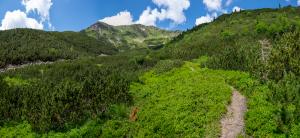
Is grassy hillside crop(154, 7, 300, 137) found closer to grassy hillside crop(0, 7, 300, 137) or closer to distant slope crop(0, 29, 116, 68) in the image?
grassy hillside crop(0, 7, 300, 137)

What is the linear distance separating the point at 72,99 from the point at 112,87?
17.8 ft

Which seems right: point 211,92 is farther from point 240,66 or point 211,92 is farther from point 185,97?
point 240,66

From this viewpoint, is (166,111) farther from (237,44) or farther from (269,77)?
(237,44)

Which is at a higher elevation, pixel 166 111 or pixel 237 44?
pixel 237 44

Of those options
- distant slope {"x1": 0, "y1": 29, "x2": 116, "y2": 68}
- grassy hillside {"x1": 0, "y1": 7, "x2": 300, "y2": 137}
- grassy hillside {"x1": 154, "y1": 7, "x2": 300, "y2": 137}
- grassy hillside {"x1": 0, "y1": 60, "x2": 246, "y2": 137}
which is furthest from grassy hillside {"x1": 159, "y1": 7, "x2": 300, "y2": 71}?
distant slope {"x1": 0, "y1": 29, "x2": 116, "y2": 68}

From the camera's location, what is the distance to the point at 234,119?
37156 millimetres

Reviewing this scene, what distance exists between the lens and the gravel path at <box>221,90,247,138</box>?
3480cm

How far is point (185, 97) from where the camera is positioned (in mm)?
44094

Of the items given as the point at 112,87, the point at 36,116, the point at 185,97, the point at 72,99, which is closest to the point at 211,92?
the point at 185,97

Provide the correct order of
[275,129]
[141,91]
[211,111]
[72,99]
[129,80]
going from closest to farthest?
[275,129]
[211,111]
[72,99]
[141,91]
[129,80]

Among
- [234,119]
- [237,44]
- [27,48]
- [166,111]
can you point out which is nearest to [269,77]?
[234,119]

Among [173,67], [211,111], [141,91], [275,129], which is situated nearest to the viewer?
[275,129]

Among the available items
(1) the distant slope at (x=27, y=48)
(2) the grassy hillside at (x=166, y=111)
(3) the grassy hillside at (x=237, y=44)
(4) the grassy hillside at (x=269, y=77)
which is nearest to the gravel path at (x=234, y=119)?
(2) the grassy hillside at (x=166, y=111)

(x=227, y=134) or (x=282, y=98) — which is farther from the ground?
(x=282, y=98)
